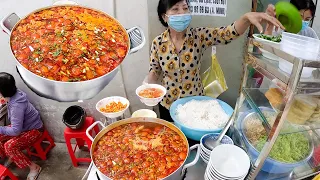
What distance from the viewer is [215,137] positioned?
1634 mm

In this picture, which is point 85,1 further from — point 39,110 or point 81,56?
point 39,110

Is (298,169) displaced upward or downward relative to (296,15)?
downward

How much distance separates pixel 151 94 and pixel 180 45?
0.75m

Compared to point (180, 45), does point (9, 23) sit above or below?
above

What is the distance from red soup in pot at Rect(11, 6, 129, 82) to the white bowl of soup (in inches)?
21.8

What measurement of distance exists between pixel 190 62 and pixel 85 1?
153 centimetres

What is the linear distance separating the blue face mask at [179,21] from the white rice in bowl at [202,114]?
0.76 m

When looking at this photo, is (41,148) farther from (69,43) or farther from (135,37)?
(135,37)

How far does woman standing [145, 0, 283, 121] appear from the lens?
2289 mm

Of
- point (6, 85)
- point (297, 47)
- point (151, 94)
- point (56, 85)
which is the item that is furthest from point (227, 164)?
point (6, 85)

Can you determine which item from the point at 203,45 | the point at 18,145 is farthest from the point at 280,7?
the point at 18,145

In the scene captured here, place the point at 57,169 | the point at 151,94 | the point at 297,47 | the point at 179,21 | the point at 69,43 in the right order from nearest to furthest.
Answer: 1. the point at 297,47
2. the point at 69,43
3. the point at 151,94
4. the point at 179,21
5. the point at 57,169

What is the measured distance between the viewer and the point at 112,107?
7.48 feet

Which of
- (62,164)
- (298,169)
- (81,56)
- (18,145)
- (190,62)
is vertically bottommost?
(62,164)
